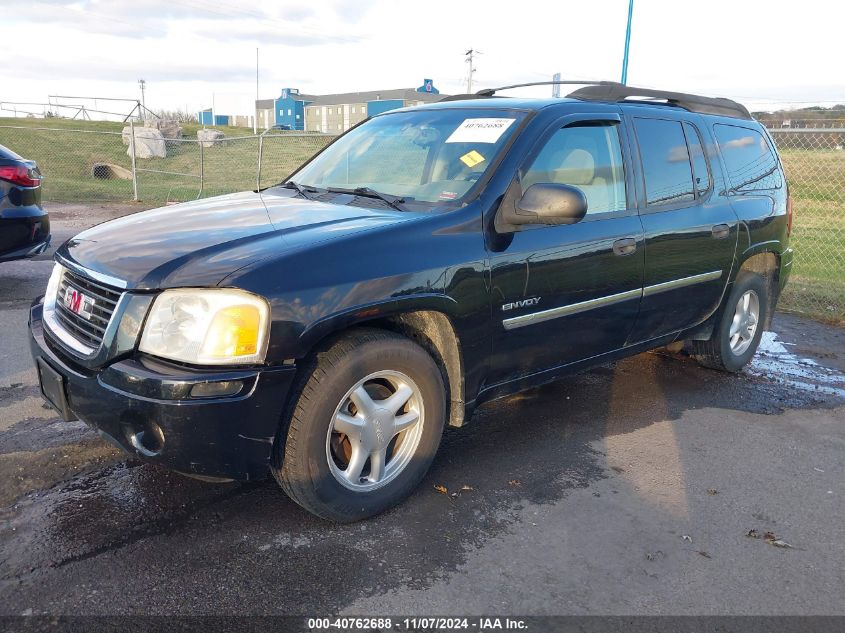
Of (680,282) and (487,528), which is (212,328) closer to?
(487,528)

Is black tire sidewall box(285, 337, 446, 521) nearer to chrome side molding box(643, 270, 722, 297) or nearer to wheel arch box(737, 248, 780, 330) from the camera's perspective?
chrome side molding box(643, 270, 722, 297)

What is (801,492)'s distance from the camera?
355 centimetres

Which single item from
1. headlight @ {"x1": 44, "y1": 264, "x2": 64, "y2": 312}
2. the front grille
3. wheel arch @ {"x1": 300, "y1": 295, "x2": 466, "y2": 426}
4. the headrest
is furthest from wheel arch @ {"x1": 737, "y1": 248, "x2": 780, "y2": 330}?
headlight @ {"x1": 44, "y1": 264, "x2": 64, "y2": 312}

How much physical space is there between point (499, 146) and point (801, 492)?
2.30m

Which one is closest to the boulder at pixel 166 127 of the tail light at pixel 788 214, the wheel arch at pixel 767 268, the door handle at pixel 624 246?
the tail light at pixel 788 214

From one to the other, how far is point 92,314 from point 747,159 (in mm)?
4456

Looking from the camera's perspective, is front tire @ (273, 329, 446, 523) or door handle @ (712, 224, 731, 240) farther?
door handle @ (712, 224, 731, 240)

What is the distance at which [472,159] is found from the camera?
3.61 m

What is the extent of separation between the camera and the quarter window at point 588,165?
3682 millimetres

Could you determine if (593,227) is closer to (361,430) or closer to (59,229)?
(361,430)

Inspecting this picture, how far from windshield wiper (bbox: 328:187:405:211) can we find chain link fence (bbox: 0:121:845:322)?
18.6 ft

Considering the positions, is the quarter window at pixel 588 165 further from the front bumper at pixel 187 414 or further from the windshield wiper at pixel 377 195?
the front bumper at pixel 187 414

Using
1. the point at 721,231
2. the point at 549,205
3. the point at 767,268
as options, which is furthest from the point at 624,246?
the point at 767,268

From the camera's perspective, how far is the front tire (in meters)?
2.79
